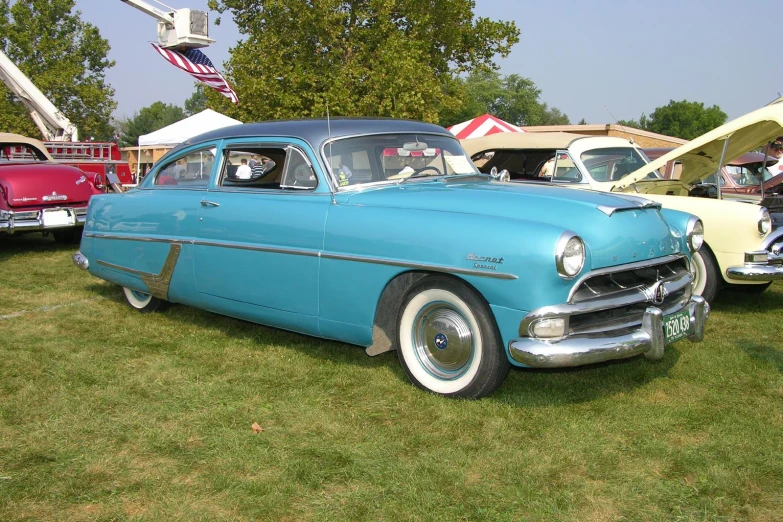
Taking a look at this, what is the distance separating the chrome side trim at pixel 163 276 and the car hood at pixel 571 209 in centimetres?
163

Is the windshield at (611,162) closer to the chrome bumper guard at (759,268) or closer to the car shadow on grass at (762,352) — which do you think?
the chrome bumper guard at (759,268)

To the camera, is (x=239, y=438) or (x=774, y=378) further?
(x=774, y=378)

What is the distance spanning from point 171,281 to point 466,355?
2605mm

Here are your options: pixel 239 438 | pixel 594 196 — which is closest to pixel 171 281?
pixel 239 438

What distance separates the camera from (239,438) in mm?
3594

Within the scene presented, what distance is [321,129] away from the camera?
4.90 meters

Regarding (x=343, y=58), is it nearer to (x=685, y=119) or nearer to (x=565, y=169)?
(x=565, y=169)

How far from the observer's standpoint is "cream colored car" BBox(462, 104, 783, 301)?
6.09 meters

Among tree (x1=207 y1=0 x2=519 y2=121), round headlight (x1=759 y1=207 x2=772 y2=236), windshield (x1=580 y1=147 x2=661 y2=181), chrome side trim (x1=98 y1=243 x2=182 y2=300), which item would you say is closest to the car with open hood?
windshield (x1=580 y1=147 x2=661 y2=181)

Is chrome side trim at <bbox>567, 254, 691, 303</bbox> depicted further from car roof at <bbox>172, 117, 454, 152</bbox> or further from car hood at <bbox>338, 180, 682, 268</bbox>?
car roof at <bbox>172, 117, 454, 152</bbox>

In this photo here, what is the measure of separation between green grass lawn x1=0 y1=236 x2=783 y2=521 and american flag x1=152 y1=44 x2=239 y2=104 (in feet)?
42.2

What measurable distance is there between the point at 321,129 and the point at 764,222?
380cm

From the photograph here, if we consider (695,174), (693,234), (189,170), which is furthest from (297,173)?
(695,174)

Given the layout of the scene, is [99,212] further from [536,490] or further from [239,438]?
[536,490]
